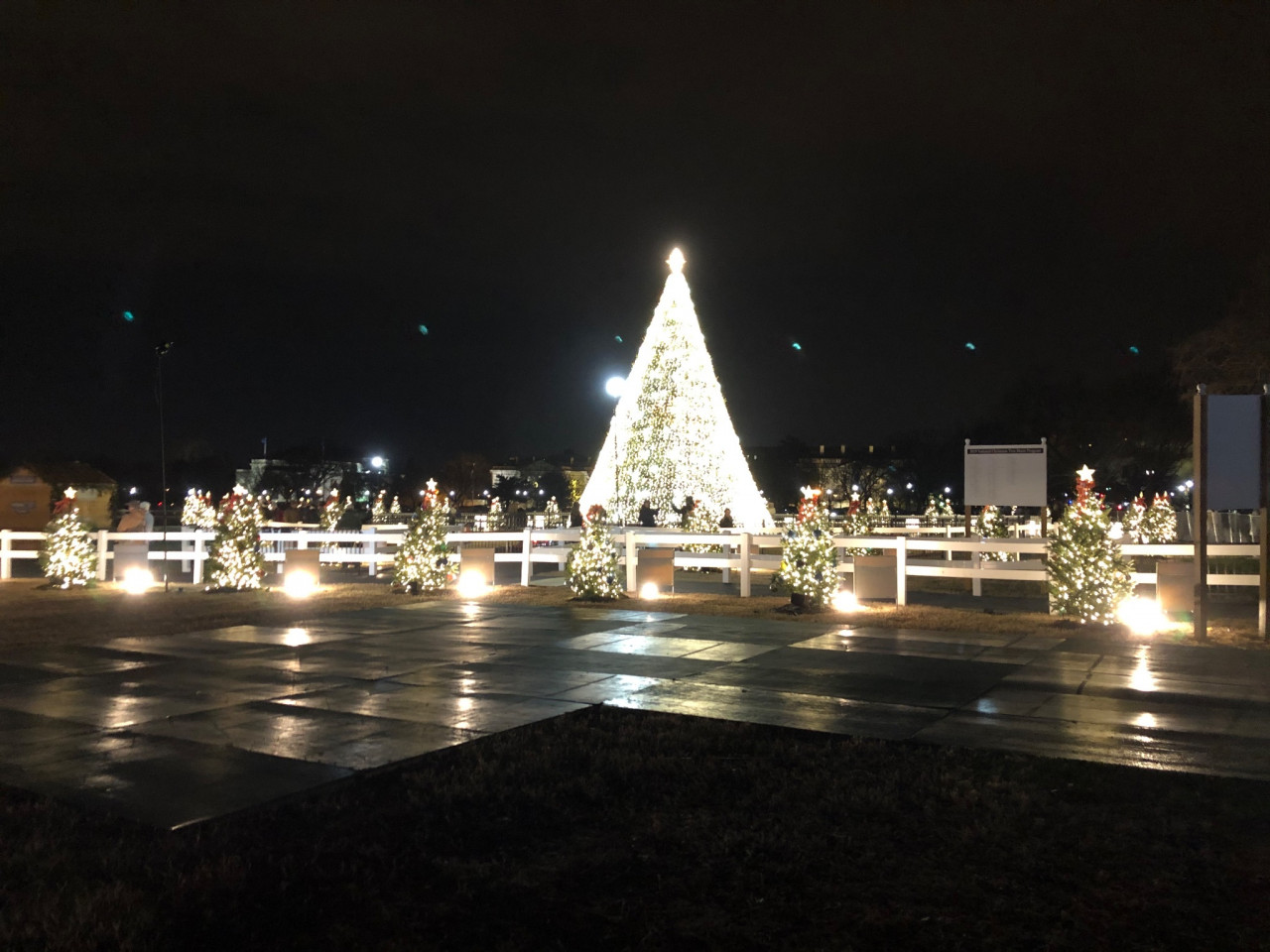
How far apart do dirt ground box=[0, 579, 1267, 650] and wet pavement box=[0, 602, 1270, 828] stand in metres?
0.83

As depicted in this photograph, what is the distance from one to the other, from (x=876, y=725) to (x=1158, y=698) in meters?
2.86

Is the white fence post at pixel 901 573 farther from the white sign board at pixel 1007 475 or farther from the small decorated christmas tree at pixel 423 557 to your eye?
the small decorated christmas tree at pixel 423 557

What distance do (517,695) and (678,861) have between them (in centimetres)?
412

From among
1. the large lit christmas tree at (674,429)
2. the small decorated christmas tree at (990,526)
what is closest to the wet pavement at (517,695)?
the small decorated christmas tree at (990,526)

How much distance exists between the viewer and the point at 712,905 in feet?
14.5

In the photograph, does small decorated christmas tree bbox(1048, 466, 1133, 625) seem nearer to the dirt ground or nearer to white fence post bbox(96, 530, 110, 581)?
the dirt ground

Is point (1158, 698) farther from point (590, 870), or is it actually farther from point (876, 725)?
point (590, 870)

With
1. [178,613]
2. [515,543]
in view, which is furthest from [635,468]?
[178,613]

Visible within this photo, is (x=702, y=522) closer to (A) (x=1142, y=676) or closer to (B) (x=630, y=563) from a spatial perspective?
(B) (x=630, y=563)

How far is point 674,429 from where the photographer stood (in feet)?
89.5

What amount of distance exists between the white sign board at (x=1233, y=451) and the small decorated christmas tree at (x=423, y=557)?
11.7 metres

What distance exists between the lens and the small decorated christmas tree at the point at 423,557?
17.8 meters

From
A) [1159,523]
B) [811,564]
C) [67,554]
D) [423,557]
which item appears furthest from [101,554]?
Answer: [1159,523]

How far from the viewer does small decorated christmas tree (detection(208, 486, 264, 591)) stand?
18344 mm
